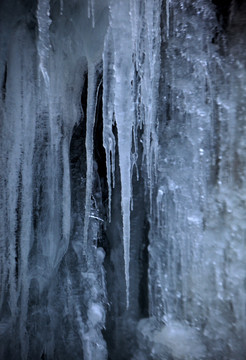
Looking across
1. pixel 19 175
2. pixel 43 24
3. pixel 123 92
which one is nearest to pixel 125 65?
pixel 123 92

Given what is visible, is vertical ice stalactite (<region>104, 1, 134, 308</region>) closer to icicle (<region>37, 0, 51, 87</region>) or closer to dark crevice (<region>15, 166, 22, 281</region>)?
icicle (<region>37, 0, 51, 87</region>)

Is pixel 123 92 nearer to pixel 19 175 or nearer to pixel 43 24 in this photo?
pixel 43 24

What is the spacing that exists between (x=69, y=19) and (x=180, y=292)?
1.78 m

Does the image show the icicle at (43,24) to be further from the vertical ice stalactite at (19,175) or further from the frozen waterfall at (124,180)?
the vertical ice stalactite at (19,175)

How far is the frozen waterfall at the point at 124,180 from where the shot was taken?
1809mm

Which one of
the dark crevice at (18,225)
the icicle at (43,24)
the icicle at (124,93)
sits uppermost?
the icicle at (43,24)

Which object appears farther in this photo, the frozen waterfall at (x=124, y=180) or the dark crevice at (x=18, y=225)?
the dark crevice at (x=18, y=225)

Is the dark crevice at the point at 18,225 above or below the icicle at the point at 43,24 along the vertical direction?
below

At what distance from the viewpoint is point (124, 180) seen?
1766 mm

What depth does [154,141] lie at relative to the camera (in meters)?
2.06

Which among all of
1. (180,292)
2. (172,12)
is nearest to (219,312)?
(180,292)

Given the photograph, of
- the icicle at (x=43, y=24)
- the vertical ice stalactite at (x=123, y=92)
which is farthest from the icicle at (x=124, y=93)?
the icicle at (x=43, y=24)

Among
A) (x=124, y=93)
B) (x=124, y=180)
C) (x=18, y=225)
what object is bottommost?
(x=18, y=225)

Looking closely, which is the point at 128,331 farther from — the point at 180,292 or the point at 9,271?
the point at 9,271
